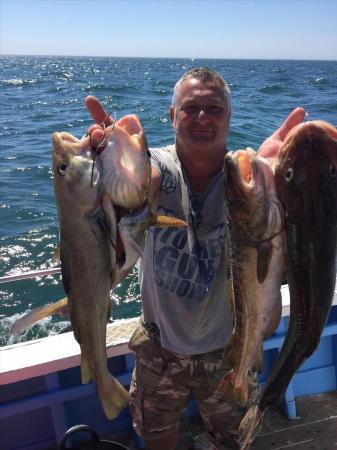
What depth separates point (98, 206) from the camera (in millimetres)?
2129

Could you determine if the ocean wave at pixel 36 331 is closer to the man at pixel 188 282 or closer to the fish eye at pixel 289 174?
the man at pixel 188 282

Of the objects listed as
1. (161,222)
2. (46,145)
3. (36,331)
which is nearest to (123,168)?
(161,222)

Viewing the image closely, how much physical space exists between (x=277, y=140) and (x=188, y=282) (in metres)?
1.03

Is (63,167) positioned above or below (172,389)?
above

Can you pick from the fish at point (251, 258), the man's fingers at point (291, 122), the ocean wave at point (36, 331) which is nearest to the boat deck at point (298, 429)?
the fish at point (251, 258)

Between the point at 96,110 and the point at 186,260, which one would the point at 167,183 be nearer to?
the point at 186,260

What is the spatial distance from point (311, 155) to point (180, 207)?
0.93 meters

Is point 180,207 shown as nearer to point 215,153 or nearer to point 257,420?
point 215,153

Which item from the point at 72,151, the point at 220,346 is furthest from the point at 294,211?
the point at 220,346

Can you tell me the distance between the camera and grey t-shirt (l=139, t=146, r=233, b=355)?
112 inches

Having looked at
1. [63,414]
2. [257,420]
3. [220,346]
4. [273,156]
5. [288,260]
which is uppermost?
[273,156]

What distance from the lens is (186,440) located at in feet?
12.6

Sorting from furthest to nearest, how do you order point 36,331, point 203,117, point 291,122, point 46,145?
point 46,145 → point 36,331 → point 203,117 → point 291,122

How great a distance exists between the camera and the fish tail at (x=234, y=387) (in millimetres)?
2557
